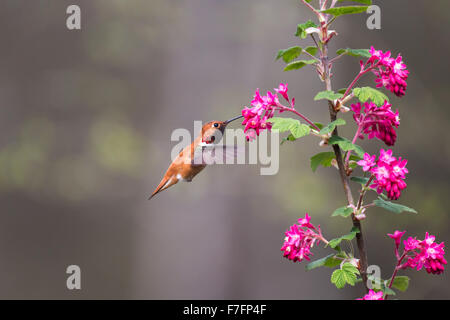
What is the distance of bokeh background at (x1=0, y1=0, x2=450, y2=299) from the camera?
3922mm

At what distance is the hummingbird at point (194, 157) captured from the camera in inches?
60.5

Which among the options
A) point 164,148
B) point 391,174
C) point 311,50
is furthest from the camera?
point 164,148

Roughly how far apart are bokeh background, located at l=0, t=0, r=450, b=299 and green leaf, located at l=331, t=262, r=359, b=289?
8.75ft

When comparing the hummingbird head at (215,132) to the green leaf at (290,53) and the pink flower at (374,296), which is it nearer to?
the green leaf at (290,53)

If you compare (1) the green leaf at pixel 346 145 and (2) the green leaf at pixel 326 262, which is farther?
(2) the green leaf at pixel 326 262

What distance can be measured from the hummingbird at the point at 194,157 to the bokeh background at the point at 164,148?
7.05 feet

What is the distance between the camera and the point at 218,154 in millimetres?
1492

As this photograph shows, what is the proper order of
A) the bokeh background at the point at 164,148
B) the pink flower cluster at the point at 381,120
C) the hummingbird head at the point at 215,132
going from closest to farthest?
the pink flower cluster at the point at 381,120 → the hummingbird head at the point at 215,132 → the bokeh background at the point at 164,148

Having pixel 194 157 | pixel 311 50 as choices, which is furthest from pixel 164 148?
pixel 311 50

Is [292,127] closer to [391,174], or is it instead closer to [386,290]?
[391,174]

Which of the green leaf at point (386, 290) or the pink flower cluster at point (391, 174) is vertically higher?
the pink flower cluster at point (391, 174)

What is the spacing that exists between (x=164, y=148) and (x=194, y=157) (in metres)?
2.54

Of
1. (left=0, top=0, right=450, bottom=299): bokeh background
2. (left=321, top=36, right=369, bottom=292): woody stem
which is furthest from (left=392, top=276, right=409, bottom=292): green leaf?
(left=0, top=0, right=450, bottom=299): bokeh background

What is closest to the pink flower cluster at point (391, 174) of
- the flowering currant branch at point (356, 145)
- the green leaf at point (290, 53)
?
the flowering currant branch at point (356, 145)
